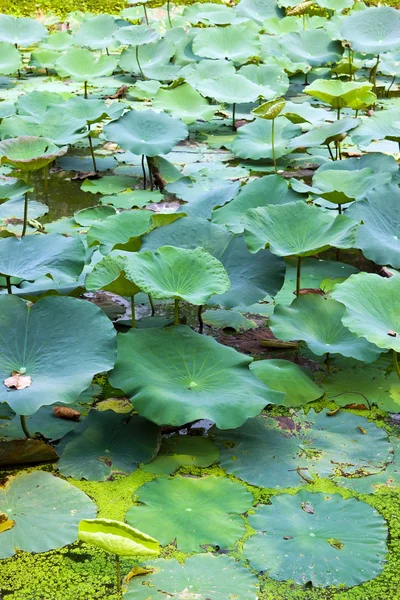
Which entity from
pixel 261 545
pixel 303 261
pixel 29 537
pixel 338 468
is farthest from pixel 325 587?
pixel 303 261

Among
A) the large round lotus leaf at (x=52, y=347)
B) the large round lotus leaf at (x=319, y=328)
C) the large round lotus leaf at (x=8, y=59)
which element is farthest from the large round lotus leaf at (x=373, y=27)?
the large round lotus leaf at (x=52, y=347)

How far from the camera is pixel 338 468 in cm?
Answer: 192

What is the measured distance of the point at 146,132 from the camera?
148 inches

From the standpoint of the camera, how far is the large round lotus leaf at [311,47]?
18.5 feet

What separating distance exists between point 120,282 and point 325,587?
0.96 meters

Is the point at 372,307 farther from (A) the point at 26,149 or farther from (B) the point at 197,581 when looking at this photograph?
(A) the point at 26,149

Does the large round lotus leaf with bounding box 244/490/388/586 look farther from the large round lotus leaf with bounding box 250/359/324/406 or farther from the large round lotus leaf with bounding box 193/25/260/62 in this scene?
the large round lotus leaf with bounding box 193/25/260/62

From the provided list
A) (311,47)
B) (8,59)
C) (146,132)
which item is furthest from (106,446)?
(311,47)

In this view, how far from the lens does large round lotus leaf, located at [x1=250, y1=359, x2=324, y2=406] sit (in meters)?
2.15

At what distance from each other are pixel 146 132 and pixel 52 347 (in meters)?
2.00

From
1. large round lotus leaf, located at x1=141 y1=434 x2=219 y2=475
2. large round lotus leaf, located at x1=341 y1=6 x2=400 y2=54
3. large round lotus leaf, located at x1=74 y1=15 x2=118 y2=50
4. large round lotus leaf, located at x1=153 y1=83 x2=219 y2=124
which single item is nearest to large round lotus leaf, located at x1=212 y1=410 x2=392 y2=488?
large round lotus leaf, located at x1=141 y1=434 x2=219 y2=475

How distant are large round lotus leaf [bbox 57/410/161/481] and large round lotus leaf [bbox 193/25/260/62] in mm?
3998

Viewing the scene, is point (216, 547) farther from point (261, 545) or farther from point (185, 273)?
point (185, 273)

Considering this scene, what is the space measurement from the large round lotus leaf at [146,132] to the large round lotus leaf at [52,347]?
65.9 inches
